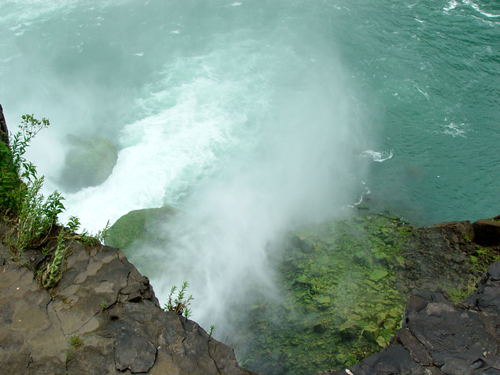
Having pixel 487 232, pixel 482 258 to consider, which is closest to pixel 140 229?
pixel 482 258

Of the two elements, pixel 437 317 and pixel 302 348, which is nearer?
pixel 437 317

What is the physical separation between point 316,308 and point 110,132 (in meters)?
12.7

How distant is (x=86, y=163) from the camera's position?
14461 mm

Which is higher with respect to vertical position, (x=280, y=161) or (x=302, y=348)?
(x=302, y=348)

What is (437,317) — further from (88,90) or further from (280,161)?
(88,90)

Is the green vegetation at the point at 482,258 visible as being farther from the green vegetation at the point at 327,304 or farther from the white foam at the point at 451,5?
the white foam at the point at 451,5

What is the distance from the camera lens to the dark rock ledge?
Answer: 183 inches

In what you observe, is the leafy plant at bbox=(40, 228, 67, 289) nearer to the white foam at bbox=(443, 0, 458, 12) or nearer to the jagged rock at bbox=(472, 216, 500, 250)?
the jagged rock at bbox=(472, 216, 500, 250)

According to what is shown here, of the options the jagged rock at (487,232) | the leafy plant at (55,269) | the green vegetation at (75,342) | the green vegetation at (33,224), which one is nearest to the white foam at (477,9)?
the jagged rock at (487,232)

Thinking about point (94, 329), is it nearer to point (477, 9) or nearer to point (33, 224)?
point (33, 224)

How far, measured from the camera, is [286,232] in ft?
37.7

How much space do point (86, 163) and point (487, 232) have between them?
545 inches

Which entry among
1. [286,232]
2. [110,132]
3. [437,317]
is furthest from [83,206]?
[437,317]

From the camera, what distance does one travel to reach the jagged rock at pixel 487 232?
8617 millimetres
